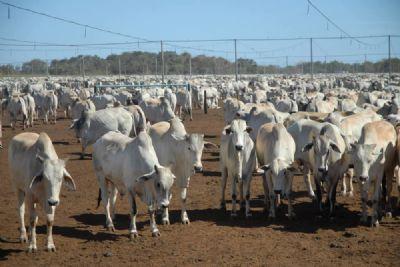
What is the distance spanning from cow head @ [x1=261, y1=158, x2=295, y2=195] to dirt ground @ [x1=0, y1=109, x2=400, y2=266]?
2.29 feet

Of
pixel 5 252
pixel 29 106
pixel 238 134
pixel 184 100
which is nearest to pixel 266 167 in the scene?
pixel 238 134

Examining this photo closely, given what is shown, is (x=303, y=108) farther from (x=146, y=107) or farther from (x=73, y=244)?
(x=73, y=244)

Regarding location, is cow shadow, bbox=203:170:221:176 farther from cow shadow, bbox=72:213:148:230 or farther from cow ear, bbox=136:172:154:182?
cow ear, bbox=136:172:154:182

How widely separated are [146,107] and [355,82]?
27.8 meters

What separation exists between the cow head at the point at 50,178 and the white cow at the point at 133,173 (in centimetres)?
135

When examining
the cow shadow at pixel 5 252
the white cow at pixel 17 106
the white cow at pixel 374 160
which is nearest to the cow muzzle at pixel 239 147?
the white cow at pixel 374 160

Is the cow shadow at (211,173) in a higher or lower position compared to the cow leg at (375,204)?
lower

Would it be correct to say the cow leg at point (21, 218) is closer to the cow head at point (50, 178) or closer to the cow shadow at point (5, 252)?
the cow shadow at point (5, 252)

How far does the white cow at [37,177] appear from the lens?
8578 millimetres

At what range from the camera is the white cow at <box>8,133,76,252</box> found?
28.1ft

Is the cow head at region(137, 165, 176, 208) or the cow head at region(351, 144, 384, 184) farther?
the cow head at region(351, 144, 384, 184)

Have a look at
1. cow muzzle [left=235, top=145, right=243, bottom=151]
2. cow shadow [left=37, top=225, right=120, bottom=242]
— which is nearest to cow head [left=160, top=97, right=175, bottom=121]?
cow muzzle [left=235, top=145, right=243, bottom=151]

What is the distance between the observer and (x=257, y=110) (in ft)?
60.2

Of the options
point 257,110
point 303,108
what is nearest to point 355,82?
point 303,108
